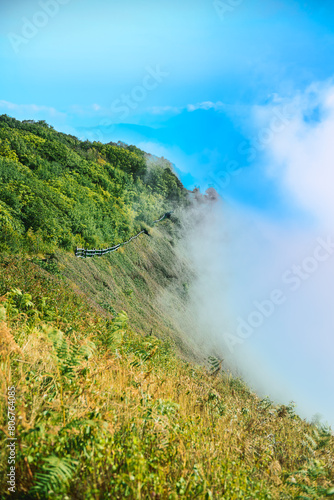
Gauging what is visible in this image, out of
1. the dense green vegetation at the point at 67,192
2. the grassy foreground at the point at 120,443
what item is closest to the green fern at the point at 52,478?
the grassy foreground at the point at 120,443

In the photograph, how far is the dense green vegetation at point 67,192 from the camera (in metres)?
18.4

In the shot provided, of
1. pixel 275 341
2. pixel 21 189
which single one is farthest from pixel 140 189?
pixel 275 341

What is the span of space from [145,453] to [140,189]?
4379cm

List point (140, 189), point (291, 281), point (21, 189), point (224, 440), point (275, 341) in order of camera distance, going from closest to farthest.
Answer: point (224, 440)
point (21, 189)
point (140, 189)
point (275, 341)
point (291, 281)

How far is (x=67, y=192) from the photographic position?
26641 mm

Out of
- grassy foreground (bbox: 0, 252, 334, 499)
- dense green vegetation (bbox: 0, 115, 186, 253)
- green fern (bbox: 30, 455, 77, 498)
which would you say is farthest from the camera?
dense green vegetation (bbox: 0, 115, 186, 253)

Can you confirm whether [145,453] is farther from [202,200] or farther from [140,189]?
[202,200]

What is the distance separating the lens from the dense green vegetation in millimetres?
18406

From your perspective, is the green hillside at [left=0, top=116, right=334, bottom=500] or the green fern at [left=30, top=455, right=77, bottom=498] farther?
the green hillside at [left=0, top=116, right=334, bottom=500]

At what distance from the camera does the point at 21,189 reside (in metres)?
20.0

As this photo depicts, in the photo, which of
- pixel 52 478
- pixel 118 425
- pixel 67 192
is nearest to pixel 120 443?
pixel 118 425

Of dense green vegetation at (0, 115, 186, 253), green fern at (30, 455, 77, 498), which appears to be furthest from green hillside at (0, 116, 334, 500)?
dense green vegetation at (0, 115, 186, 253)

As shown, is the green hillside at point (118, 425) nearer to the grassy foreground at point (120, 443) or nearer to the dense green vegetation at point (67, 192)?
the grassy foreground at point (120, 443)

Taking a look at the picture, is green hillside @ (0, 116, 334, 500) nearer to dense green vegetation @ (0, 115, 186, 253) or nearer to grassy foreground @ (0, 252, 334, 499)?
grassy foreground @ (0, 252, 334, 499)
